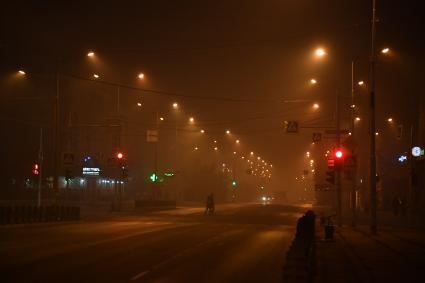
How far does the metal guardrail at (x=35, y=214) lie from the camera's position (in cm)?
3528

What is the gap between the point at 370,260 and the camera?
2028cm

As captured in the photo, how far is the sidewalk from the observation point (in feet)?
53.0

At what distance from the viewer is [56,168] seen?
39188mm

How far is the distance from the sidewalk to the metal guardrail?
1691cm

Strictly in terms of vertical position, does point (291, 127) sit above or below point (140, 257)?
above

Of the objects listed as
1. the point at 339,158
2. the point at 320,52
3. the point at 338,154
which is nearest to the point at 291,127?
the point at 338,154

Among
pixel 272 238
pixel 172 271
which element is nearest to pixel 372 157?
pixel 272 238

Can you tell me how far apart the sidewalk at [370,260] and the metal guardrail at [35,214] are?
16.9 m

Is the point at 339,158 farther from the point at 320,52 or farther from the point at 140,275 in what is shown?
the point at 140,275

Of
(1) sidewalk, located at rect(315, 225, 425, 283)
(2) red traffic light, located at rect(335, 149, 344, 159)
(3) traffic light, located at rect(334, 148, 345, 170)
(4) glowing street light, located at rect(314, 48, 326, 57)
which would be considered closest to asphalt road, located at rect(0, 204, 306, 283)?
(1) sidewalk, located at rect(315, 225, 425, 283)

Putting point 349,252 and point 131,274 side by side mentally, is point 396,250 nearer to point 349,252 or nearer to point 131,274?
point 349,252

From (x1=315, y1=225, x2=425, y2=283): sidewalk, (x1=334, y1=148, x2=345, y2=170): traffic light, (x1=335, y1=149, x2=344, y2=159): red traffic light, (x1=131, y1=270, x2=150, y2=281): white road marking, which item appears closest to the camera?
(x1=131, y1=270, x2=150, y2=281): white road marking

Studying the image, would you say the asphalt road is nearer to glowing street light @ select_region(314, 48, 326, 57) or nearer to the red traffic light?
the red traffic light

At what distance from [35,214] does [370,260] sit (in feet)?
76.4
